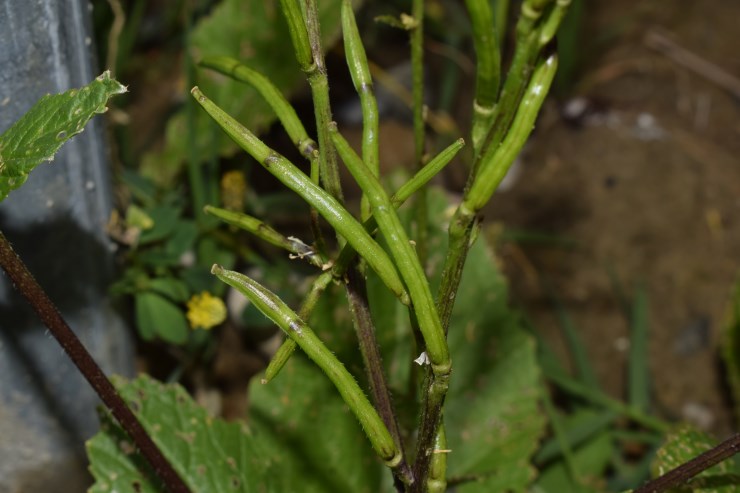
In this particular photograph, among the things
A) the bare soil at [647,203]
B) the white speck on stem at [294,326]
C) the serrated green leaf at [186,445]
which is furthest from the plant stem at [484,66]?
the bare soil at [647,203]

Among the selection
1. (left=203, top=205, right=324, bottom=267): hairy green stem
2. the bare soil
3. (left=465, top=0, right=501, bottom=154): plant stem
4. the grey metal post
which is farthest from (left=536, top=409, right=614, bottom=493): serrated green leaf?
(left=465, top=0, right=501, bottom=154): plant stem

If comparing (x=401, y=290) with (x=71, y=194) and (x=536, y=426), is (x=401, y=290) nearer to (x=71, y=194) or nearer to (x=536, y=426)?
(x=71, y=194)

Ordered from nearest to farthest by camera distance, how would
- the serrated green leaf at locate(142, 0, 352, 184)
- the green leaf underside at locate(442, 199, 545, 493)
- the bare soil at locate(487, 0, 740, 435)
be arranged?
the green leaf underside at locate(442, 199, 545, 493)
the serrated green leaf at locate(142, 0, 352, 184)
the bare soil at locate(487, 0, 740, 435)

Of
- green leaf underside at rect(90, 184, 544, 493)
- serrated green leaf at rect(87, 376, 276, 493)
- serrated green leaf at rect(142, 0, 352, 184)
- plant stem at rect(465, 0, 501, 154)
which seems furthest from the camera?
serrated green leaf at rect(142, 0, 352, 184)

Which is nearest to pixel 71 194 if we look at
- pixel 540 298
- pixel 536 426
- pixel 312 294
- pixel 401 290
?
pixel 312 294

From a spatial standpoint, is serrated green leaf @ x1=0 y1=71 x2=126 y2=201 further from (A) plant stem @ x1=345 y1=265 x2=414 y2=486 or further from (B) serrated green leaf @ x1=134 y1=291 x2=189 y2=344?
(B) serrated green leaf @ x1=134 y1=291 x2=189 y2=344

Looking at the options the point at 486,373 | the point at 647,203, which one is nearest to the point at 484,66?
the point at 486,373
